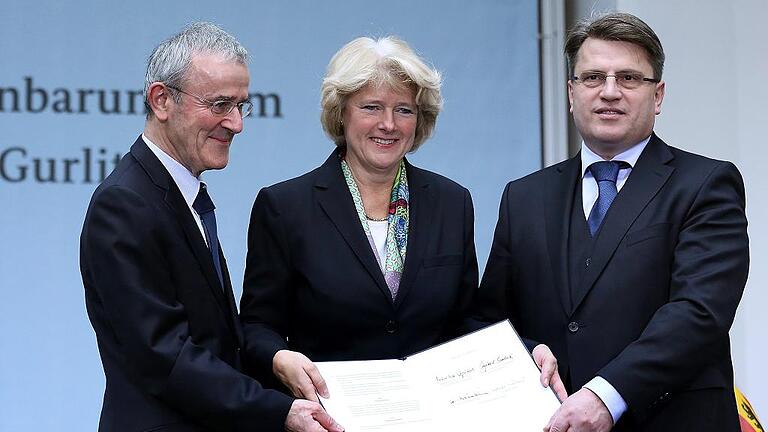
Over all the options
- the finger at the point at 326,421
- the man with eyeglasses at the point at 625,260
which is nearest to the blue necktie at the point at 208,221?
the finger at the point at 326,421

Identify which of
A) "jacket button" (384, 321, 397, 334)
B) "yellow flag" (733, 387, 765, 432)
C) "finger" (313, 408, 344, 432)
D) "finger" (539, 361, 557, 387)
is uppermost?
"jacket button" (384, 321, 397, 334)

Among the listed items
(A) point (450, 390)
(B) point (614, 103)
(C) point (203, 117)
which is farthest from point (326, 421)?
(B) point (614, 103)

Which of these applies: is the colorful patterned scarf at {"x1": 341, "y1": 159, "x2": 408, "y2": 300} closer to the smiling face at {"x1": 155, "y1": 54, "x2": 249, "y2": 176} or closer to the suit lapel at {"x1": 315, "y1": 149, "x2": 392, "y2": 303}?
the suit lapel at {"x1": 315, "y1": 149, "x2": 392, "y2": 303}

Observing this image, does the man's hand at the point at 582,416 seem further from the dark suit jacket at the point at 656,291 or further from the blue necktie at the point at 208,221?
the blue necktie at the point at 208,221

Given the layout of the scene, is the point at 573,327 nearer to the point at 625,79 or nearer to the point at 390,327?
the point at 390,327

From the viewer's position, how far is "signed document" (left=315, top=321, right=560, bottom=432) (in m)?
2.78

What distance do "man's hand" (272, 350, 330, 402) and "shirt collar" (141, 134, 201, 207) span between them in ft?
1.55

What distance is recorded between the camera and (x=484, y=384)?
2.85 m

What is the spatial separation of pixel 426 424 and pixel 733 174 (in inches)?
40.6

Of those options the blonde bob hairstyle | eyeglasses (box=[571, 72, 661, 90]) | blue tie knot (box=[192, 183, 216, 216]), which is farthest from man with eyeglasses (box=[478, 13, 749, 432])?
blue tie knot (box=[192, 183, 216, 216])

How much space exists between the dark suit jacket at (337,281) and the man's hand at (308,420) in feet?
1.24

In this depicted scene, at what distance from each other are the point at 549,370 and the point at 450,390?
0.83ft

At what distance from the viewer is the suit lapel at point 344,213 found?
3170mm

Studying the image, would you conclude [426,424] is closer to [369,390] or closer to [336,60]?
[369,390]
